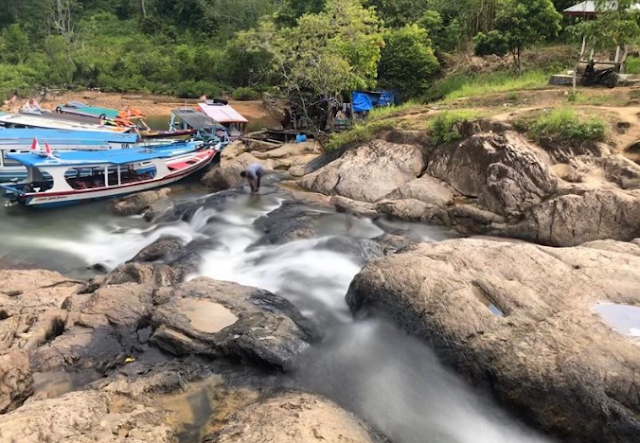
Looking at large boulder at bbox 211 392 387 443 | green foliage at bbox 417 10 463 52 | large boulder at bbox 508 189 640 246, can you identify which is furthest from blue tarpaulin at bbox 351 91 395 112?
large boulder at bbox 211 392 387 443

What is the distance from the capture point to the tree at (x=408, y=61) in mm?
29438

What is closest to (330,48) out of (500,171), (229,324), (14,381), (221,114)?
(221,114)

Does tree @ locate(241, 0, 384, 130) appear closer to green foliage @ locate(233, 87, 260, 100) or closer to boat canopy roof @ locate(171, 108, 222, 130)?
boat canopy roof @ locate(171, 108, 222, 130)

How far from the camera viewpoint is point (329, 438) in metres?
5.82

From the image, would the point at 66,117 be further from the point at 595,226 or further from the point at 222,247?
the point at 595,226

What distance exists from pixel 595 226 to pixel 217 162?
18355 mm

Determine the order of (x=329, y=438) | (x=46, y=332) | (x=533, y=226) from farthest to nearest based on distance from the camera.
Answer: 1. (x=533, y=226)
2. (x=46, y=332)
3. (x=329, y=438)

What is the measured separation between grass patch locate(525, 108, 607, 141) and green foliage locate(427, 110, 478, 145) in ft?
7.59

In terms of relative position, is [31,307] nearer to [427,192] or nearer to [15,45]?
[427,192]

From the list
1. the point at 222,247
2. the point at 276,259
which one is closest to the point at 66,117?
the point at 222,247

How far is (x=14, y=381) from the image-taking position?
22.6ft

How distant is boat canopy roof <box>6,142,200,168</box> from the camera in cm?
1891

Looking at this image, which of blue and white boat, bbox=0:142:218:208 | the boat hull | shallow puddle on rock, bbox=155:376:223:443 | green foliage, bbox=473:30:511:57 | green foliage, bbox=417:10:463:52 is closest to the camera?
shallow puddle on rock, bbox=155:376:223:443

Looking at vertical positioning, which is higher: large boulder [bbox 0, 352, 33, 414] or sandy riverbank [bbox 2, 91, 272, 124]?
sandy riverbank [bbox 2, 91, 272, 124]
